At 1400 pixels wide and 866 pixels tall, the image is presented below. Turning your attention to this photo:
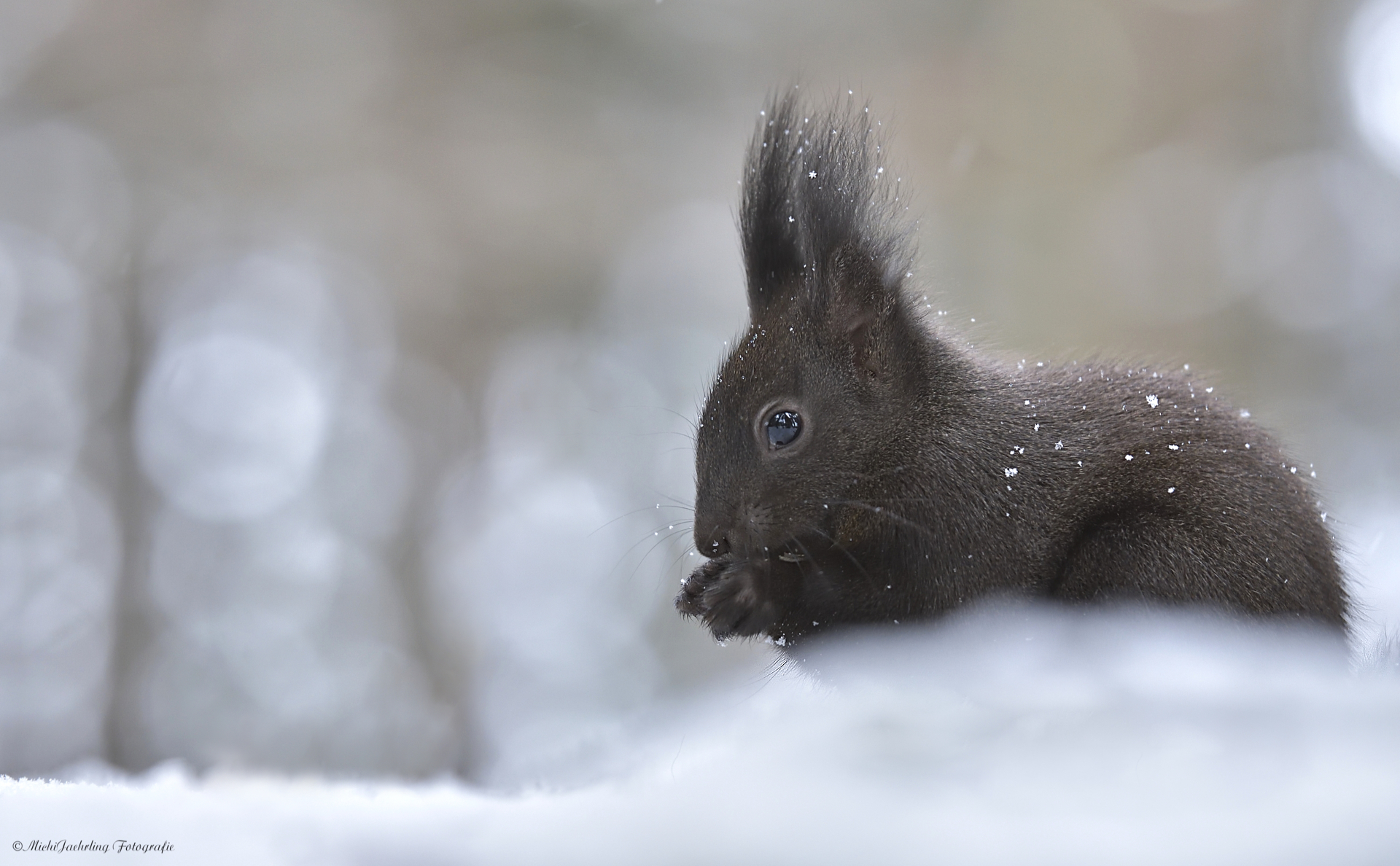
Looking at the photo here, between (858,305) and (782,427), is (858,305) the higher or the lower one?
the higher one

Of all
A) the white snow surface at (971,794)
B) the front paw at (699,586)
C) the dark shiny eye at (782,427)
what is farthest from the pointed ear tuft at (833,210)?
the white snow surface at (971,794)

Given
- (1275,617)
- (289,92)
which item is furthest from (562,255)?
(1275,617)

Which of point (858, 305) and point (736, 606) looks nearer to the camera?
point (736, 606)

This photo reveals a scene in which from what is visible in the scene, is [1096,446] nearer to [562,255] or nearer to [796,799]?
[796,799]

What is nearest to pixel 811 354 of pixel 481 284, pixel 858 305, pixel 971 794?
pixel 858 305

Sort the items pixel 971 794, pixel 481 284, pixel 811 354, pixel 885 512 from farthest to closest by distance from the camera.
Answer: pixel 481 284
pixel 811 354
pixel 885 512
pixel 971 794

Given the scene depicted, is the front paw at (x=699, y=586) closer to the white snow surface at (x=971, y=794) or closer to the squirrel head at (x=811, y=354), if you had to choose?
the squirrel head at (x=811, y=354)

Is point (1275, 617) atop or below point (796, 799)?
atop

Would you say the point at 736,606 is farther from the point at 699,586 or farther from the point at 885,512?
the point at 885,512
